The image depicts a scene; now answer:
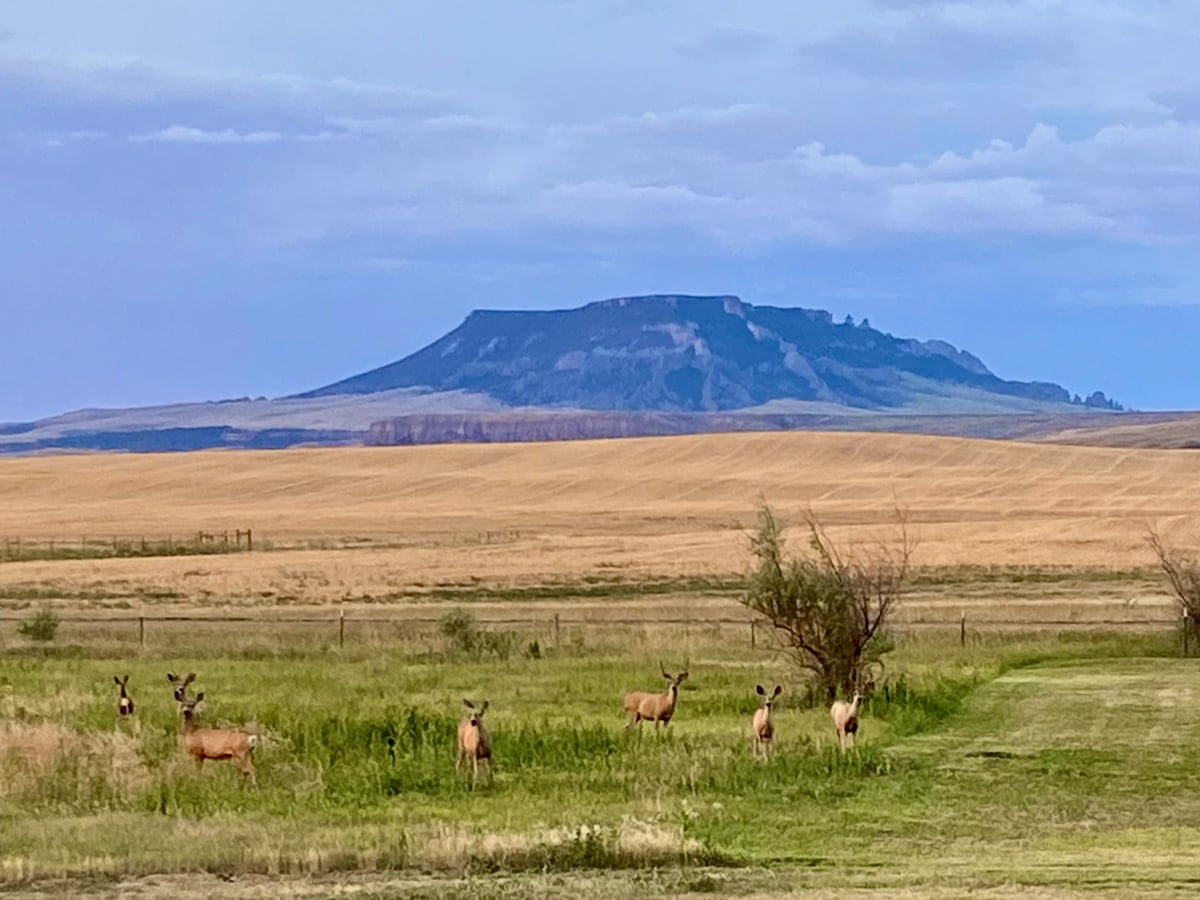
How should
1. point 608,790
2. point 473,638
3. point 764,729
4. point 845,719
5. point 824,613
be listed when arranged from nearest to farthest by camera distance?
point 608,790 < point 764,729 < point 845,719 < point 824,613 < point 473,638

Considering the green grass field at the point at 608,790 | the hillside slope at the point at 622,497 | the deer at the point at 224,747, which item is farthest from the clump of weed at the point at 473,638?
the hillside slope at the point at 622,497

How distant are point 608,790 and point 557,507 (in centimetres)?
8105

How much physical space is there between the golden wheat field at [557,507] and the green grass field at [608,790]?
23.9m

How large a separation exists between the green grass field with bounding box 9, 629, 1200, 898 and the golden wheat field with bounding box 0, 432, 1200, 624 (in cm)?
2393

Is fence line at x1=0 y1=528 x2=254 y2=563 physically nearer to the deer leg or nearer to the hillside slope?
the hillside slope

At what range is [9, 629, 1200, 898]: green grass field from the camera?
15.1 metres

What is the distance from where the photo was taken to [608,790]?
19.6 meters

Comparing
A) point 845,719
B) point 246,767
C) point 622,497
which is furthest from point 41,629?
point 622,497

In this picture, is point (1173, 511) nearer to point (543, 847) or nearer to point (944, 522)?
point (944, 522)

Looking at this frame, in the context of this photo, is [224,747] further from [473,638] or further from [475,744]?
[473,638]

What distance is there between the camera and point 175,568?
62562mm

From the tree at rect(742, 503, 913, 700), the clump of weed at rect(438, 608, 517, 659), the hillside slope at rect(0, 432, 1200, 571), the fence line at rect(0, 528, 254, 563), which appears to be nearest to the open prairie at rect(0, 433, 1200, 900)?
the clump of weed at rect(438, 608, 517, 659)

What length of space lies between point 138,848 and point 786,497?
87.9 m

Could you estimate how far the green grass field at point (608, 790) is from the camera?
49.4 feet
